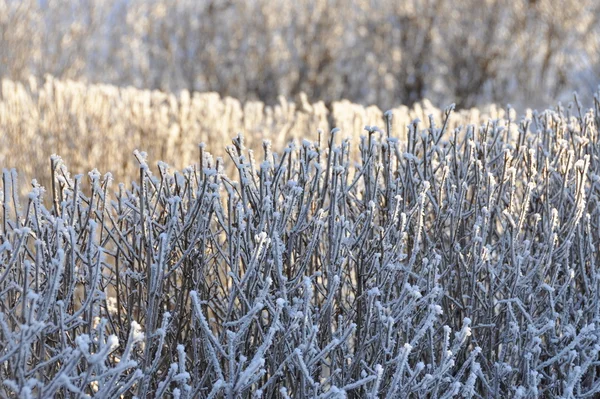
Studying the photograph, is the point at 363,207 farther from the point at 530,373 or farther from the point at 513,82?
the point at 513,82

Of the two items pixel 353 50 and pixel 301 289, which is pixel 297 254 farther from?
pixel 353 50

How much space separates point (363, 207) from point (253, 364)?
3.42ft

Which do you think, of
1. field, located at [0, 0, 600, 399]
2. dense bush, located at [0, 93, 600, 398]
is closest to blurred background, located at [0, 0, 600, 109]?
field, located at [0, 0, 600, 399]

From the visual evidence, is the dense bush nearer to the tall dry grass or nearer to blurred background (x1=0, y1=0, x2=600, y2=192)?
the tall dry grass

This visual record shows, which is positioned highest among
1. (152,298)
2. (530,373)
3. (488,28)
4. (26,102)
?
(488,28)

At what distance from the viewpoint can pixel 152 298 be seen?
89.4 inches

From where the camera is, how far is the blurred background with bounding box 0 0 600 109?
16375 mm

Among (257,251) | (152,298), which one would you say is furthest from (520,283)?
(152,298)

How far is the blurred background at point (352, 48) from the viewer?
645 inches

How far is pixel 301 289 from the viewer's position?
2.63m

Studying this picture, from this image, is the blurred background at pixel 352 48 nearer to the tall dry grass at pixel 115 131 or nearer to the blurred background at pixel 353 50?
the blurred background at pixel 353 50

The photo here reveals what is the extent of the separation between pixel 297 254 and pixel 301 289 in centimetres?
21

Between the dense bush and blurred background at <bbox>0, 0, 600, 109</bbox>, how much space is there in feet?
44.8

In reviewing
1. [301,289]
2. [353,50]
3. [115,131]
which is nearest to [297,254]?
[301,289]
